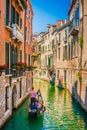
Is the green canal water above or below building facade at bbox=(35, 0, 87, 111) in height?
below

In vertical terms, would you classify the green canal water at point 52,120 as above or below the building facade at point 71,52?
below

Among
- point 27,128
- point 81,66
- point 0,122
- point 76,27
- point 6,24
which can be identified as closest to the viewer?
point 0,122

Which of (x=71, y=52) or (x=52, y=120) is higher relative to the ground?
(x=71, y=52)

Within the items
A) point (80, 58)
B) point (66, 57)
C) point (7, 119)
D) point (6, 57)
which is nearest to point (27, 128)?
point (7, 119)

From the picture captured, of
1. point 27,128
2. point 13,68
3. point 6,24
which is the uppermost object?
point 6,24

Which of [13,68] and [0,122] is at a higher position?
[13,68]

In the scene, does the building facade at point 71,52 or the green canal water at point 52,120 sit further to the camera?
the building facade at point 71,52

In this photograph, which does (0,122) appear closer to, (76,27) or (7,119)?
(7,119)

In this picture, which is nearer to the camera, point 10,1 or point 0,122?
point 0,122

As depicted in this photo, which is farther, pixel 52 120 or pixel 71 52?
pixel 71 52

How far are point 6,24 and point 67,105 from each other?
974 cm

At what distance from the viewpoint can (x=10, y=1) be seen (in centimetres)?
1673

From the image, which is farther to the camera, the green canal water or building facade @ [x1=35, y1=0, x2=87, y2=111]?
building facade @ [x1=35, y1=0, x2=87, y2=111]

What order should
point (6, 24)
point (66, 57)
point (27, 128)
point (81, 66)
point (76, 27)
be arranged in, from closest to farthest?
1. point (27, 128)
2. point (6, 24)
3. point (81, 66)
4. point (76, 27)
5. point (66, 57)
